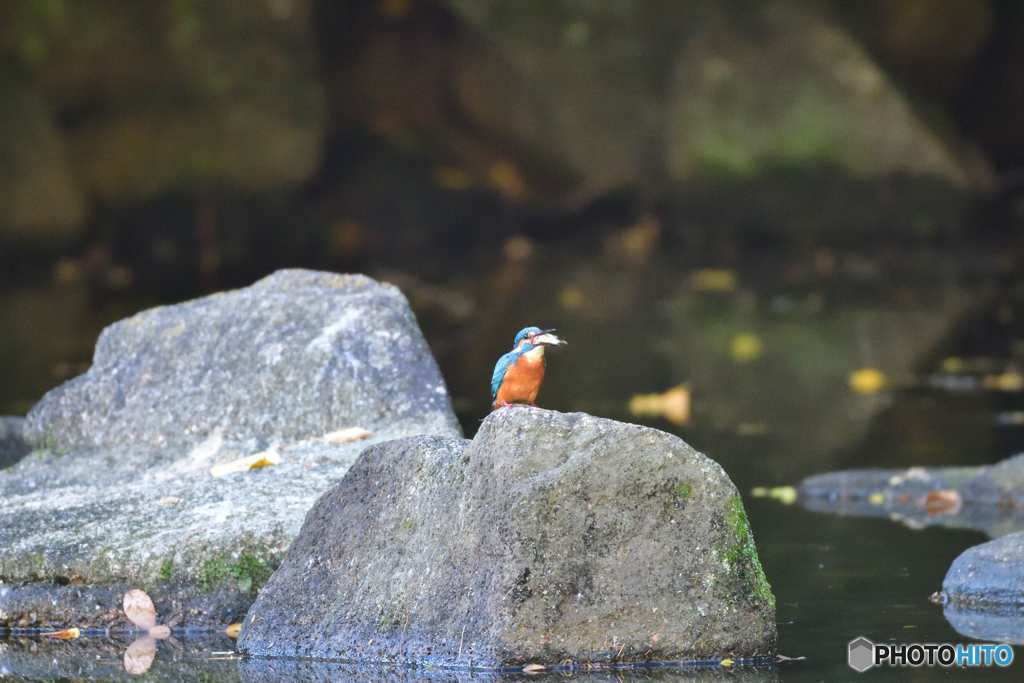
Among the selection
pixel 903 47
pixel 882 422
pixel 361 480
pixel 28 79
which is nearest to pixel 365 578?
pixel 361 480

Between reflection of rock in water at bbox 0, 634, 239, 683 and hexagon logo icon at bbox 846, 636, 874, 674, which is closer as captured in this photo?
hexagon logo icon at bbox 846, 636, 874, 674

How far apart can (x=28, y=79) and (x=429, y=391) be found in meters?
11.2

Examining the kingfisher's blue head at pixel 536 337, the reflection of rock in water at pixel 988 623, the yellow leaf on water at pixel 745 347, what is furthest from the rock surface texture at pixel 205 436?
the yellow leaf on water at pixel 745 347

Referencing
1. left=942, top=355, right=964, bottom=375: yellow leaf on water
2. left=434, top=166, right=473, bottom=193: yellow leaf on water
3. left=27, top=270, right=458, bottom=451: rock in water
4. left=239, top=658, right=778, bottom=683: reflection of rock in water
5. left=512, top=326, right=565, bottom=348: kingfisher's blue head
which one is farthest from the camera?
left=434, top=166, right=473, bottom=193: yellow leaf on water

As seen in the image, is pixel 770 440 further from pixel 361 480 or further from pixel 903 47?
pixel 903 47

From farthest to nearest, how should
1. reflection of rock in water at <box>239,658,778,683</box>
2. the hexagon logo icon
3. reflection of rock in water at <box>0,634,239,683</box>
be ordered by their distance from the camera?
reflection of rock in water at <box>0,634,239,683</box> < the hexagon logo icon < reflection of rock in water at <box>239,658,778,683</box>

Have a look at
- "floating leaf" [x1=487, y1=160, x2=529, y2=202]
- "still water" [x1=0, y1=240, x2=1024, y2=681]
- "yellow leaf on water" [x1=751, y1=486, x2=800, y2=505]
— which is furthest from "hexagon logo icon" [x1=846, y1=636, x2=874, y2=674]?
"floating leaf" [x1=487, y1=160, x2=529, y2=202]

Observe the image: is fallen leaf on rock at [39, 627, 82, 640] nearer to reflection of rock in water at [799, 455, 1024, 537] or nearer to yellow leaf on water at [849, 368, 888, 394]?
reflection of rock in water at [799, 455, 1024, 537]

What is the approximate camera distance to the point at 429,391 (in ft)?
20.0

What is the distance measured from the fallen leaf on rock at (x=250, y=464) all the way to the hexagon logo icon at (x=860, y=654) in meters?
1.95

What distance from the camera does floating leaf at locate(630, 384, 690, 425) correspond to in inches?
352

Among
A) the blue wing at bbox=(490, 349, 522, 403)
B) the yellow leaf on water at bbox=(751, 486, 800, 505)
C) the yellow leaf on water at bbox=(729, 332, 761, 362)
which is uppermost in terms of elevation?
the yellow leaf on water at bbox=(729, 332, 761, 362)

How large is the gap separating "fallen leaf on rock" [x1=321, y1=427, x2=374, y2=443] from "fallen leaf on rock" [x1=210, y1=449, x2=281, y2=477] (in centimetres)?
23

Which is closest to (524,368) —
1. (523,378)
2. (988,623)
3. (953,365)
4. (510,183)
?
(523,378)
